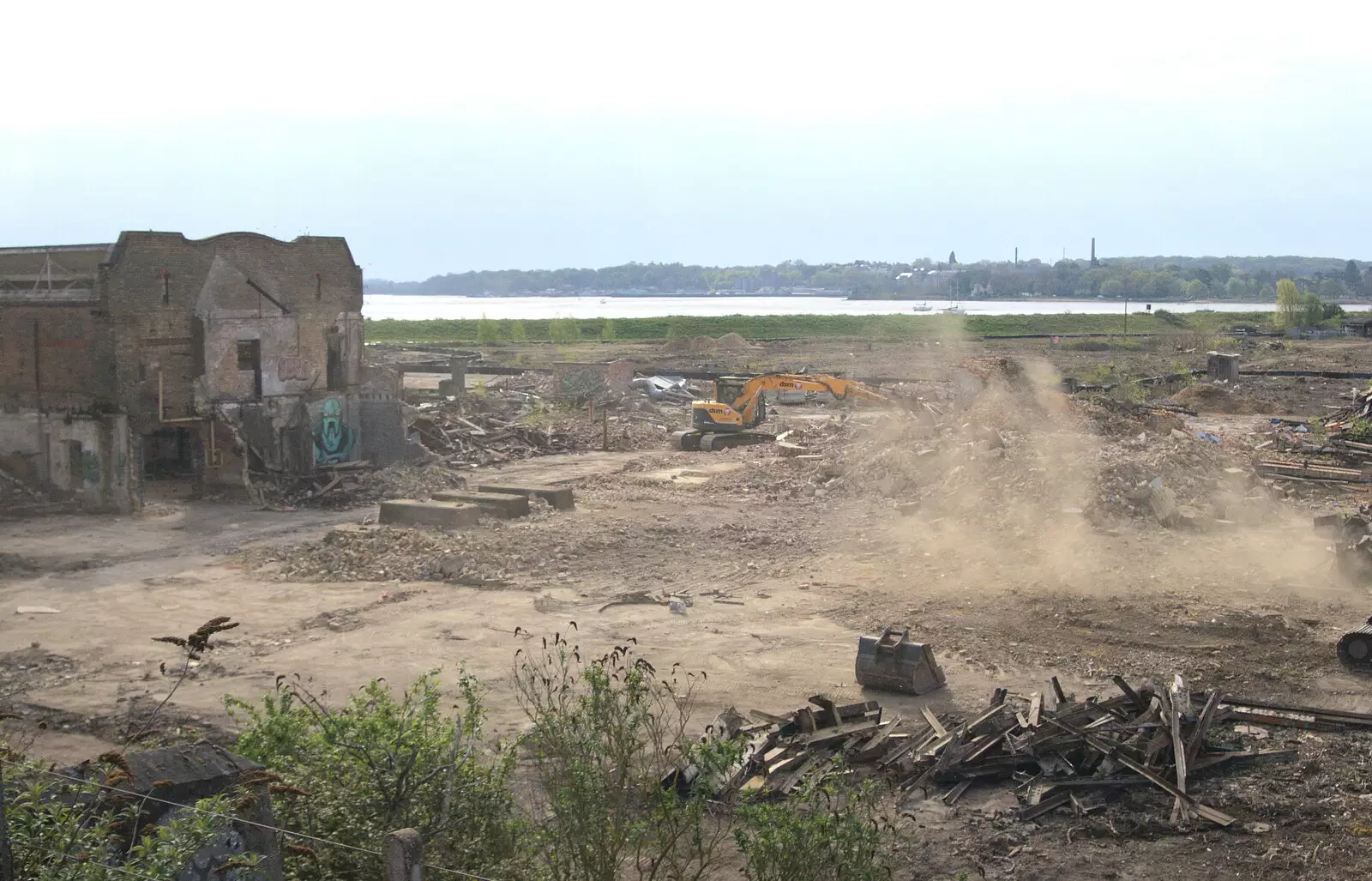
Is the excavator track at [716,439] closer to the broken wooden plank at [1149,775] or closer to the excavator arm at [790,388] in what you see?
the excavator arm at [790,388]

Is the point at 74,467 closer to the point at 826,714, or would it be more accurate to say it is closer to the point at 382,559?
the point at 382,559

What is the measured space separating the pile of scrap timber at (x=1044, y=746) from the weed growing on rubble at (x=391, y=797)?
10.8ft

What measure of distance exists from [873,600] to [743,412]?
17.8 meters

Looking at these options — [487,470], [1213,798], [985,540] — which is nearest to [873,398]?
[487,470]

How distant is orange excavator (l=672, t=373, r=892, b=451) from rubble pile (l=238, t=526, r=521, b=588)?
13535mm

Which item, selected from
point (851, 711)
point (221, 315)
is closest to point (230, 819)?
point (851, 711)

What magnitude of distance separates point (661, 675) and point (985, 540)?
8.53 meters

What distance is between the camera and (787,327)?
356ft

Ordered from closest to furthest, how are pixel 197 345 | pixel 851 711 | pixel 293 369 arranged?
pixel 851 711 → pixel 197 345 → pixel 293 369

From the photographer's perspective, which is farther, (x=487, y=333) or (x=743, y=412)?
(x=487, y=333)

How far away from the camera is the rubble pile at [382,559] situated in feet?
60.9

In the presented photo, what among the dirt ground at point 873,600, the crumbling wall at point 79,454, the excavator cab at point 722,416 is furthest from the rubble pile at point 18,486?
the excavator cab at point 722,416

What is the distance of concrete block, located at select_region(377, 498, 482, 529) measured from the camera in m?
21.9

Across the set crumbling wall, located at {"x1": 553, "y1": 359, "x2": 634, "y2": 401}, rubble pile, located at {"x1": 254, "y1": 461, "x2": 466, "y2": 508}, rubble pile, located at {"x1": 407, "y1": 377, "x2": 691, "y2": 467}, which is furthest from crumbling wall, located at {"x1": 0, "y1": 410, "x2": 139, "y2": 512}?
crumbling wall, located at {"x1": 553, "y1": 359, "x2": 634, "y2": 401}
